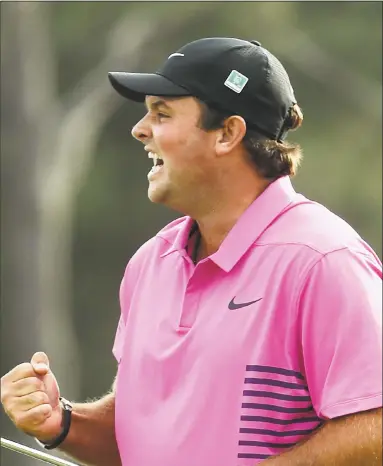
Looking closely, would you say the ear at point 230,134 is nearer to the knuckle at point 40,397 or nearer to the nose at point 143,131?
the nose at point 143,131

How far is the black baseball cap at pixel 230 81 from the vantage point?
3.23 m

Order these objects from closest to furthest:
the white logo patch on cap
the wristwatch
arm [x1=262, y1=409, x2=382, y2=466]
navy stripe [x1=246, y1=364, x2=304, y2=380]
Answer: arm [x1=262, y1=409, x2=382, y2=466] < navy stripe [x1=246, y1=364, x2=304, y2=380] < the white logo patch on cap < the wristwatch

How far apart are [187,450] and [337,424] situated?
1.24 ft

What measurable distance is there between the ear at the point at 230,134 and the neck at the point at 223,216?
117 millimetres

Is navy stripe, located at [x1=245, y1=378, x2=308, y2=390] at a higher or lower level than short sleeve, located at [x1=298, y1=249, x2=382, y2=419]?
lower

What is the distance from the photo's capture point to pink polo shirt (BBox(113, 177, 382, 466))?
282 cm

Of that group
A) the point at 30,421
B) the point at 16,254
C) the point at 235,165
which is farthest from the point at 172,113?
A: the point at 16,254

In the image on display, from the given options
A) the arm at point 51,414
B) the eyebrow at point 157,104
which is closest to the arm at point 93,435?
the arm at point 51,414

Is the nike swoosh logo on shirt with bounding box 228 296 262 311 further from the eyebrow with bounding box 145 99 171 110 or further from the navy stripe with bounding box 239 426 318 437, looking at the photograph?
the eyebrow with bounding box 145 99 171 110

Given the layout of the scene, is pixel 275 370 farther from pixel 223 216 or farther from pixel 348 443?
pixel 223 216

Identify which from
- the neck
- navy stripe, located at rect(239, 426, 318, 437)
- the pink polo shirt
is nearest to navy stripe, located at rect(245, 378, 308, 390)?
the pink polo shirt

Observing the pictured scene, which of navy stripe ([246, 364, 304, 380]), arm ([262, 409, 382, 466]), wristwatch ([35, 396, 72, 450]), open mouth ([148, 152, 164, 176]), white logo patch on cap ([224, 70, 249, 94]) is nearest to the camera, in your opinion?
arm ([262, 409, 382, 466])

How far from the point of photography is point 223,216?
129 inches

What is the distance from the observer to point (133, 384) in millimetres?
3176
